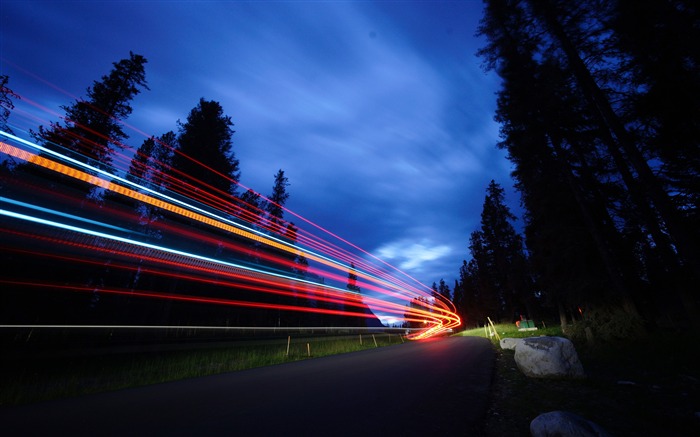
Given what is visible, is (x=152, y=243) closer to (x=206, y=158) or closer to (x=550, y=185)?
(x=206, y=158)

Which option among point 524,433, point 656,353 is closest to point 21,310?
point 524,433

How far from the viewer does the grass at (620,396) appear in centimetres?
366

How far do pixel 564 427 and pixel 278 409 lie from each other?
3913mm

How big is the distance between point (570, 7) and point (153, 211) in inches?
1068

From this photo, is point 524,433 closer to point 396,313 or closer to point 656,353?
point 656,353

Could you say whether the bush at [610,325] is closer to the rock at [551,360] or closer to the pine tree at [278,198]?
the rock at [551,360]

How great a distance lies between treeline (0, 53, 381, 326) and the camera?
1293 centimetres

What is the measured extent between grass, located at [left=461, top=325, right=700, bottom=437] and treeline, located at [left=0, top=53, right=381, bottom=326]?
14.7 metres

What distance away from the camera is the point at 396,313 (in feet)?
99.5

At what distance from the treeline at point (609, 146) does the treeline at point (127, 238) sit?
61.1 ft

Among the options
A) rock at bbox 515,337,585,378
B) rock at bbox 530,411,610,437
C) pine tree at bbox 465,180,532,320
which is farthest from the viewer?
pine tree at bbox 465,180,532,320

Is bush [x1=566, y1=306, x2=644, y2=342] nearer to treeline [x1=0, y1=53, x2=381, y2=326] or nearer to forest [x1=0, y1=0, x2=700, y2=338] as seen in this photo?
forest [x1=0, y1=0, x2=700, y2=338]

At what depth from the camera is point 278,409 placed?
465 centimetres

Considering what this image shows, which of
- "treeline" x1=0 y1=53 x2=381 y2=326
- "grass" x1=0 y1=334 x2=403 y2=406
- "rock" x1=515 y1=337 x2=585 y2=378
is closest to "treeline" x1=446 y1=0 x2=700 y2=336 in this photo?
"rock" x1=515 y1=337 x2=585 y2=378
